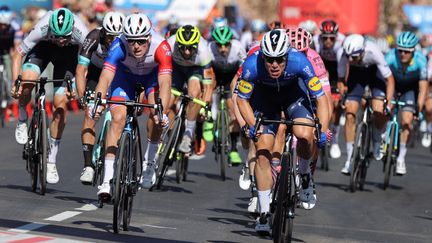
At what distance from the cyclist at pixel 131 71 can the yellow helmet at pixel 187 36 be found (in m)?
2.41

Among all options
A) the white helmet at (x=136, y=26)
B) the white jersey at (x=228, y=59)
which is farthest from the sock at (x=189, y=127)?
the white helmet at (x=136, y=26)

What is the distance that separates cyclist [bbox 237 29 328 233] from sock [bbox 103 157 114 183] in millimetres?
1302

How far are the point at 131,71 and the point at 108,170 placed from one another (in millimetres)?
1527

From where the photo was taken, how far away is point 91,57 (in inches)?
570

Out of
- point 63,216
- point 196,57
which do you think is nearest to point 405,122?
point 196,57

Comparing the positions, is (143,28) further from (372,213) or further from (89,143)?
(372,213)

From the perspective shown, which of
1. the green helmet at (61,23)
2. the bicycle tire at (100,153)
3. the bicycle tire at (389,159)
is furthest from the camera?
the bicycle tire at (389,159)

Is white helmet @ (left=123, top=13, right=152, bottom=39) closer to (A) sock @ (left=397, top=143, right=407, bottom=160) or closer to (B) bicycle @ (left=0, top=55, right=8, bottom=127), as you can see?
(A) sock @ (left=397, top=143, right=407, bottom=160)

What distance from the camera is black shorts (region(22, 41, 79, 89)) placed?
14.9 metres

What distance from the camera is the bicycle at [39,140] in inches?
554

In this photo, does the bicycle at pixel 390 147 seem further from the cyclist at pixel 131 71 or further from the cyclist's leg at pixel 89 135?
the cyclist at pixel 131 71

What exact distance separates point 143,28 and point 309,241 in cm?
245

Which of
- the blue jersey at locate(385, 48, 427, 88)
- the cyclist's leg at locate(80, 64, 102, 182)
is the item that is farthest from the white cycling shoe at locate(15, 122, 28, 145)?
the blue jersey at locate(385, 48, 427, 88)

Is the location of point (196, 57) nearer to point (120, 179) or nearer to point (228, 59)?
point (228, 59)
